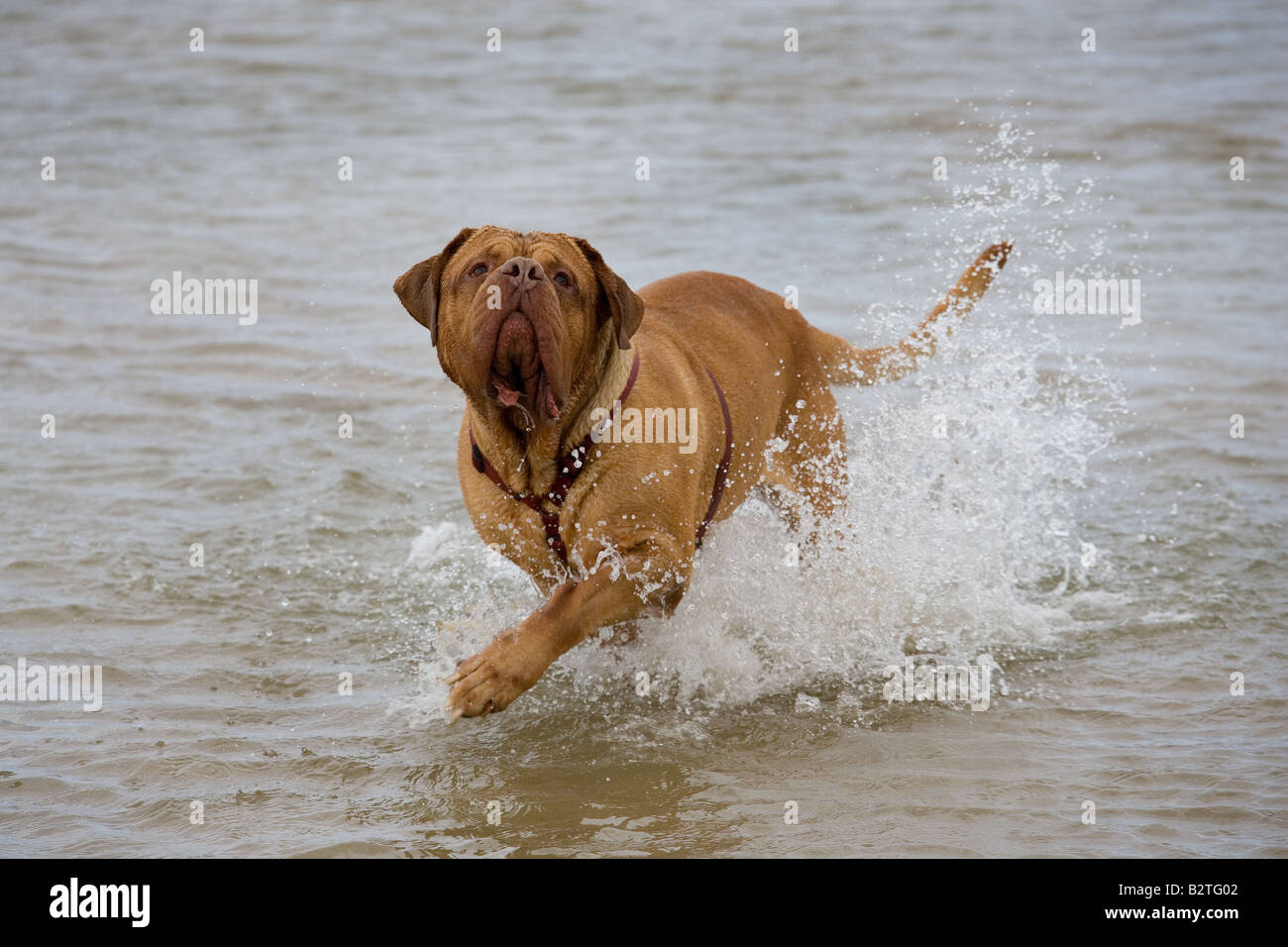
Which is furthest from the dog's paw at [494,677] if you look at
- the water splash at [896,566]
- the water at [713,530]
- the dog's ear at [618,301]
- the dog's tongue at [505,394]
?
the dog's ear at [618,301]

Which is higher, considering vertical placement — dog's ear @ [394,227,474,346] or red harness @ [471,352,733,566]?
dog's ear @ [394,227,474,346]

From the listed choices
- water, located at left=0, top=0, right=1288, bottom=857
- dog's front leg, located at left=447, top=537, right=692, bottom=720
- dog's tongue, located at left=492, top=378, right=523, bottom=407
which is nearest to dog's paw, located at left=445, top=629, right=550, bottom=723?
dog's front leg, located at left=447, top=537, right=692, bottom=720

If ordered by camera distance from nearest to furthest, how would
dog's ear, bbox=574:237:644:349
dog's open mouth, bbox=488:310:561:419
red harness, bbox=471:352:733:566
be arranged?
dog's open mouth, bbox=488:310:561:419 → dog's ear, bbox=574:237:644:349 → red harness, bbox=471:352:733:566

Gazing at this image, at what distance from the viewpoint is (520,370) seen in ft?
12.3

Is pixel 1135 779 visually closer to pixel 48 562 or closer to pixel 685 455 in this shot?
pixel 685 455

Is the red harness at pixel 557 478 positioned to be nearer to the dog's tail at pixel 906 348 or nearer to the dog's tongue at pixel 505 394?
the dog's tongue at pixel 505 394

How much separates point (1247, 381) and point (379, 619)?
5.00 metres

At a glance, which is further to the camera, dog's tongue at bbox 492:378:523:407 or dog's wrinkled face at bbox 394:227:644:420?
dog's tongue at bbox 492:378:523:407

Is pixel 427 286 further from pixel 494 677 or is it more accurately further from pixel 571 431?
pixel 494 677

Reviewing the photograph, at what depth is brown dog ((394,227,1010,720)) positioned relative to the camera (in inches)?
148

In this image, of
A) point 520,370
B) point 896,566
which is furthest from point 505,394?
point 896,566

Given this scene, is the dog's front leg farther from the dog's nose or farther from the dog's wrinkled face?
the dog's nose

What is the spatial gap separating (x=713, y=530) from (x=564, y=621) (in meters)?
1.12

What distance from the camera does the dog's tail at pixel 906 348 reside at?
5.42 metres
